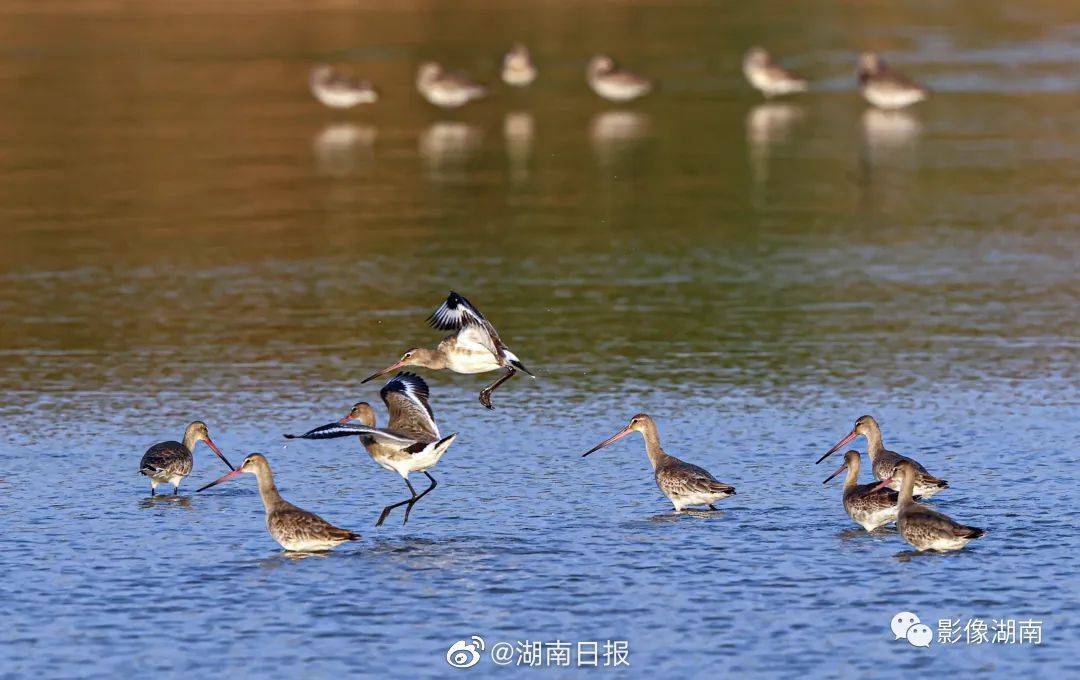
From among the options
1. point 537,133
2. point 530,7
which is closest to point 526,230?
point 537,133

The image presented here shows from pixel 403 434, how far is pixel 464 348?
6.80 feet

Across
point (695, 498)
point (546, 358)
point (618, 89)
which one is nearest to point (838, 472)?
point (695, 498)

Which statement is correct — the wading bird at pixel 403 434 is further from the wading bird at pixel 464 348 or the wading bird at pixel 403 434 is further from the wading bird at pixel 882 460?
the wading bird at pixel 882 460

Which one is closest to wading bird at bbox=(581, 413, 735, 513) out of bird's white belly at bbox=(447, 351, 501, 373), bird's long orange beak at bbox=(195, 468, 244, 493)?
bird's white belly at bbox=(447, 351, 501, 373)

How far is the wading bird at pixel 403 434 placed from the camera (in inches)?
534


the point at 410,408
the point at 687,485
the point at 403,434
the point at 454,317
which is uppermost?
the point at 454,317

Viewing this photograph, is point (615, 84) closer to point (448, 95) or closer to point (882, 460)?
point (448, 95)

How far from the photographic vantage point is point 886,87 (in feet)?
128

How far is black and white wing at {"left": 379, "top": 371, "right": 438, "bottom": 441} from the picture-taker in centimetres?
1434

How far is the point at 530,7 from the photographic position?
6650 cm

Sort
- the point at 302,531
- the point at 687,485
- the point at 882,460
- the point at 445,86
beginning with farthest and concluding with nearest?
the point at 445,86, the point at 882,460, the point at 687,485, the point at 302,531

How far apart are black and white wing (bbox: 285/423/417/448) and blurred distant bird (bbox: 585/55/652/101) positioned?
27.1 meters

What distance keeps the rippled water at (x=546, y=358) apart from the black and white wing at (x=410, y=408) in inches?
24.8

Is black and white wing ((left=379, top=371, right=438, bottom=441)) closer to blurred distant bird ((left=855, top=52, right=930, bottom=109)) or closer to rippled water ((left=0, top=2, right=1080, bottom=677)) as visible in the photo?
rippled water ((left=0, top=2, right=1080, bottom=677))
